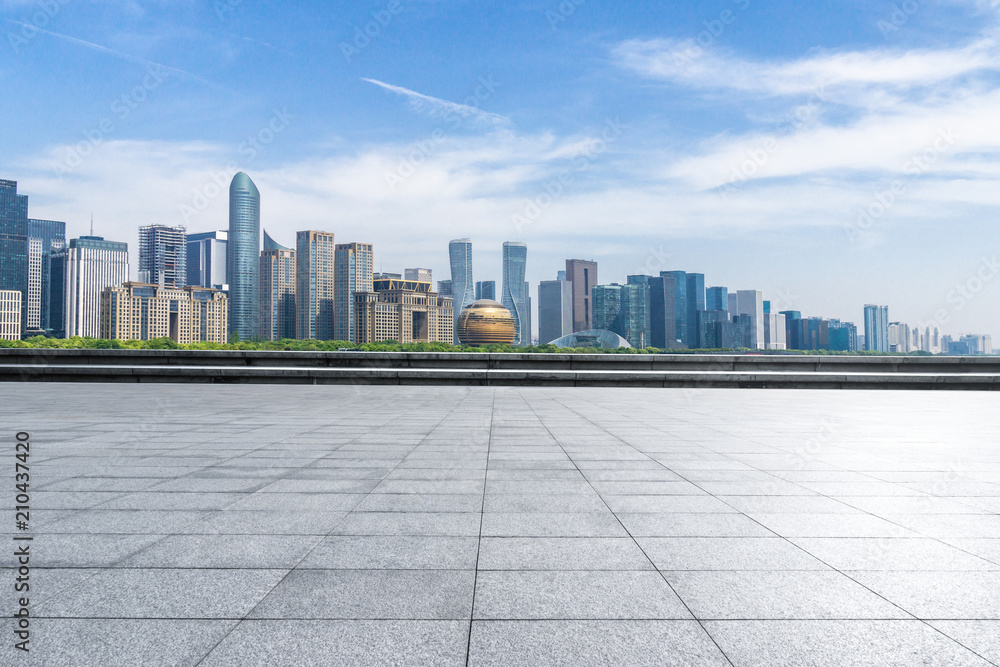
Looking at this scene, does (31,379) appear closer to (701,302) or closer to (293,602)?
(293,602)

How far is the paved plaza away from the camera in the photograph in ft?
9.91

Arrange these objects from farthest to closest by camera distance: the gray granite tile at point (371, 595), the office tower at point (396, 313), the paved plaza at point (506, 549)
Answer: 1. the office tower at point (396, 313)
2. the gray granite tile at point (371, 595)
3. the paved plaza at point (506, 549)

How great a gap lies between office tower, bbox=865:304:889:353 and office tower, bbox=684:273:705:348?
185 feet

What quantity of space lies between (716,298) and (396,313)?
294ft

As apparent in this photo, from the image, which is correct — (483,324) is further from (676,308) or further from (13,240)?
(13,240)

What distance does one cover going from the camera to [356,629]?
3113mm

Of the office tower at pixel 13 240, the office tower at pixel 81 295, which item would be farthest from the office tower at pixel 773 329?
the office tower at pixel 13 240

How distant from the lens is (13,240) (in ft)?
591

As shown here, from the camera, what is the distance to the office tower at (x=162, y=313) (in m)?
130

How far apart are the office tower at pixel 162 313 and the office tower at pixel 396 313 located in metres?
30.2

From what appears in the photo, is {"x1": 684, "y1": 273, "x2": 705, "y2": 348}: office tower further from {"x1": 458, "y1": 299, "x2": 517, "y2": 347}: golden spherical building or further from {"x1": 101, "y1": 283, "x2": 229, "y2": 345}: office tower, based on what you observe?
{"x1": 101, "y1": 283, "x2": 229, "y2": 345}: office tower

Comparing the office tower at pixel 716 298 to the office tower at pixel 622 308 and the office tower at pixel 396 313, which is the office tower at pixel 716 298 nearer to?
the office tower at pixel 622 308

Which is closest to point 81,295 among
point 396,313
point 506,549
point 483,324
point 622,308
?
point 396,313

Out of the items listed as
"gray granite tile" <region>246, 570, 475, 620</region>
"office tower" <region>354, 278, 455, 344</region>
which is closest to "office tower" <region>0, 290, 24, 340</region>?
"office tower" <region>354, 278, 455, 344</region>
